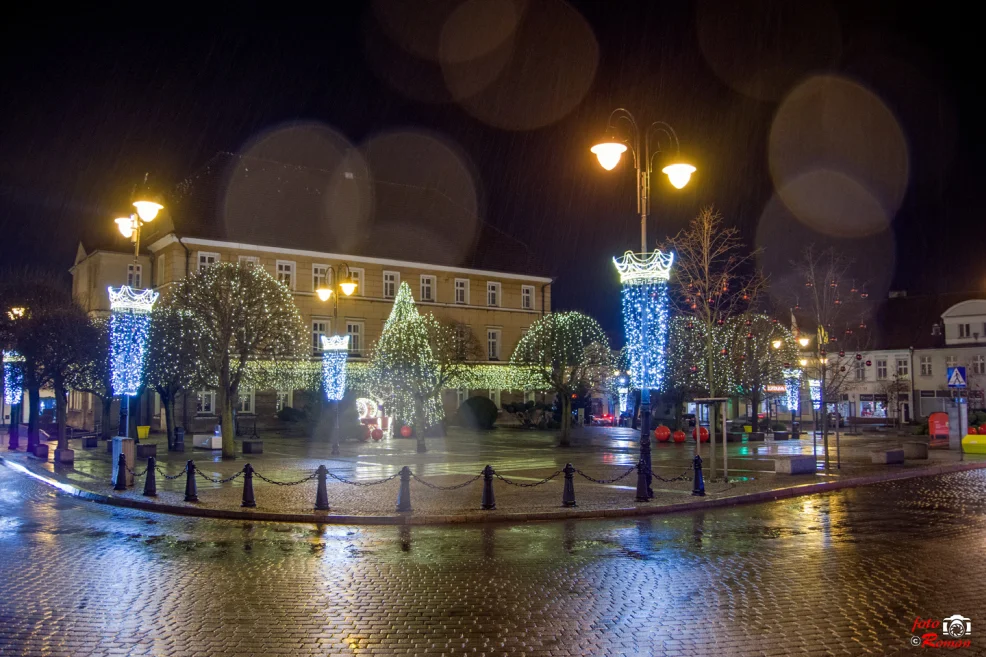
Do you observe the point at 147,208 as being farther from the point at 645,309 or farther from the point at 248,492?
the point at 645,309

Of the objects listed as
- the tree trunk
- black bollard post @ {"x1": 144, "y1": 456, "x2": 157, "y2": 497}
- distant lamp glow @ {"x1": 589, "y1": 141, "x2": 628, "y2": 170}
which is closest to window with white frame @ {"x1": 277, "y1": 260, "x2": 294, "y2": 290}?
the tree trunk

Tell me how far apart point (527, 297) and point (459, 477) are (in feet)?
137

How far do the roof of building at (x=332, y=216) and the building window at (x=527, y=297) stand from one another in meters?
1.31

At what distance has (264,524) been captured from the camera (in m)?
14.9

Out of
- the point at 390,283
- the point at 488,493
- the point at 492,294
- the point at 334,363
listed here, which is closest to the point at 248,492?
the point at 488,493

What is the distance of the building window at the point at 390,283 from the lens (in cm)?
5575

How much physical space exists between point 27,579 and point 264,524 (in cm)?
511

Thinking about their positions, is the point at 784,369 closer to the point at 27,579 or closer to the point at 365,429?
the point at 365,429

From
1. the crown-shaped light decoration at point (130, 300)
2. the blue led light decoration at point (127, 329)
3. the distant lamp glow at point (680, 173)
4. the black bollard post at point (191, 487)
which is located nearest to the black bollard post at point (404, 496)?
the black bollard post at point (191, 487)

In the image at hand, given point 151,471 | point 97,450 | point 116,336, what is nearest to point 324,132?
point 97,450

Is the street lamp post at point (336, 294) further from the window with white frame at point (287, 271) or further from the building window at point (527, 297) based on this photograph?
the building window at point (527, 297)

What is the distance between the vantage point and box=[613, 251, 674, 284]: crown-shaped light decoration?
61.3 ft

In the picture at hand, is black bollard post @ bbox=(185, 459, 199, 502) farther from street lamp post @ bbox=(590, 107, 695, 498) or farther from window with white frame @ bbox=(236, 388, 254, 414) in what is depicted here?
window with white frame @ bbox=(236, 388, 254, 414)

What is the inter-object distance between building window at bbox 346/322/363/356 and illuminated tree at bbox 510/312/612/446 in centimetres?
1790
